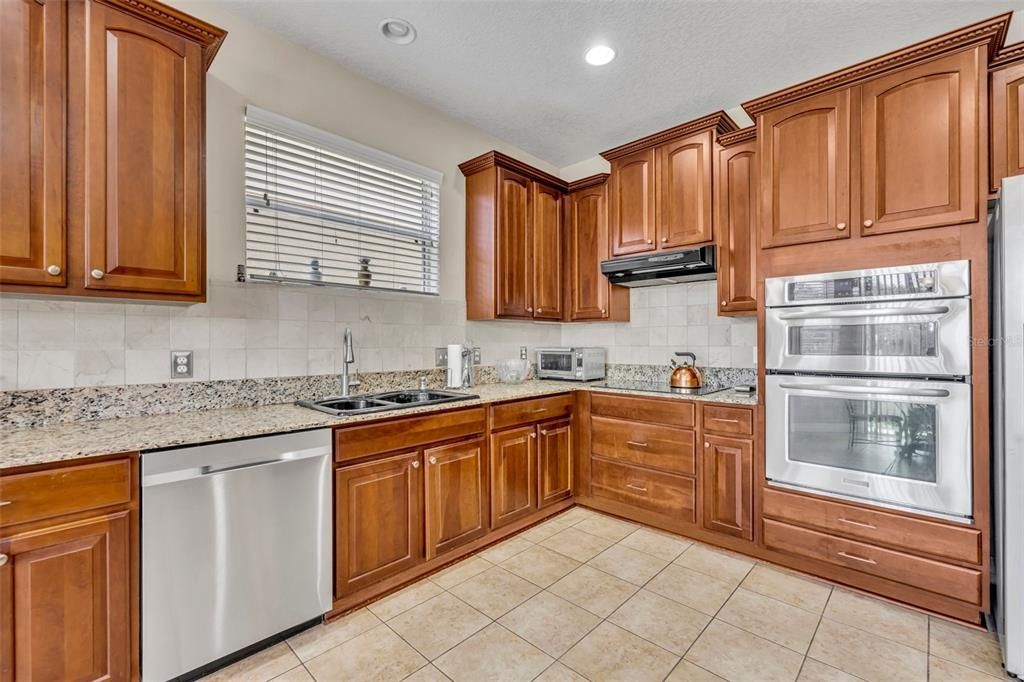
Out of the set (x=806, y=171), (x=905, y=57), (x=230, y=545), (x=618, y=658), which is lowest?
(x=618, y=658)

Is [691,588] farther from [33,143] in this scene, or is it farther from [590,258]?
[33,143]

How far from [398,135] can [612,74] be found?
1.41 meters

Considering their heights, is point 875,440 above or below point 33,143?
below

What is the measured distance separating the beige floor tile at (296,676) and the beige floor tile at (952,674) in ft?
7.44

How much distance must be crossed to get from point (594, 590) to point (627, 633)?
0.34 metres

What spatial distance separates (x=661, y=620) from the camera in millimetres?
1998

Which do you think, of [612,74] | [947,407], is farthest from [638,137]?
[947,407]

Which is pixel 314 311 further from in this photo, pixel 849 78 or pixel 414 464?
pixel 849 78

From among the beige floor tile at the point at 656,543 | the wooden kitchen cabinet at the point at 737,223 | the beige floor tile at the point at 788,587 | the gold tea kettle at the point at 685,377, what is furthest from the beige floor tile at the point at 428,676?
the wooden kitchen cabinet at the point at 737,223

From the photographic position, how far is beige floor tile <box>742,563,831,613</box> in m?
2.13

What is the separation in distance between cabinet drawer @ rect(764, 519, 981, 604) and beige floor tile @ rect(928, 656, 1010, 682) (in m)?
0.35

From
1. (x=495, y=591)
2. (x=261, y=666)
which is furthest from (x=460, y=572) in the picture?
(x=261, y=666)

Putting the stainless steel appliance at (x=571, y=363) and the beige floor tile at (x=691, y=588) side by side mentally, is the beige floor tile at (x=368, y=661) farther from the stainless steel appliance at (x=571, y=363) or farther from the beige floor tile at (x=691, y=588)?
the stainless steel appliance at (x=571, y=363)

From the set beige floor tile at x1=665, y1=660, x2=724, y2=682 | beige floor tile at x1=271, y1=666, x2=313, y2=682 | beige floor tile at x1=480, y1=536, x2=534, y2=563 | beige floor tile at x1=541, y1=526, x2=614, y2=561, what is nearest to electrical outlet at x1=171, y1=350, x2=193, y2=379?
beige floor tile at x1=271, y1=666, x2=313, y2=682
